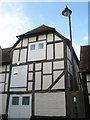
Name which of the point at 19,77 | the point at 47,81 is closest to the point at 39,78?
the point at 47,81

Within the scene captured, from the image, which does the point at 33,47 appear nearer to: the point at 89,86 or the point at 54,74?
the point at 54,74

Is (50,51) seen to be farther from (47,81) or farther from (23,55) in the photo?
(23,55)

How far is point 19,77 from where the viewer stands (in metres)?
14.5

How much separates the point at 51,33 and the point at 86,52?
13.2 feet

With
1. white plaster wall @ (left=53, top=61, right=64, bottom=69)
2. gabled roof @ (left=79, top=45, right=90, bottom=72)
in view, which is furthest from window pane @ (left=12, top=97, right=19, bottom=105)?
gabled roof @ (left=79, top=45, right=90, bottom=72)

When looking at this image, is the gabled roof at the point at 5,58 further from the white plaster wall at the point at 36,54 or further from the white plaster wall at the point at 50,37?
the white plaster wall at the point at 50,37

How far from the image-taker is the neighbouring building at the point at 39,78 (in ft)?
40.0

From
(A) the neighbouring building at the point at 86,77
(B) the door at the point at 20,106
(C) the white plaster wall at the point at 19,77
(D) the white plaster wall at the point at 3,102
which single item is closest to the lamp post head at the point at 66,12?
(A) the neighbouring building at the point at 86,77

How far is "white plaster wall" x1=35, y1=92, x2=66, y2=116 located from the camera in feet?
39.1

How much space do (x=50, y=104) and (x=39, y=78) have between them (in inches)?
102

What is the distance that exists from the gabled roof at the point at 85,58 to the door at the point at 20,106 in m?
5.58

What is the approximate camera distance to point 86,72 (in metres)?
11.6

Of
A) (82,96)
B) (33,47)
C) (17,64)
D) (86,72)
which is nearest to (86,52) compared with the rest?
(86,72)

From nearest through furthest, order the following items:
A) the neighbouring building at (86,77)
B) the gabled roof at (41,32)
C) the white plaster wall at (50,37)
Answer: the neighbouring building at (86,77) < the gabled roof at (41,32) < the white plaster wall at (50,37)
